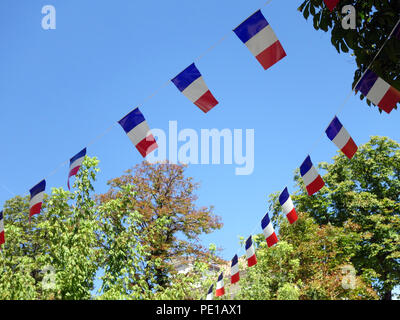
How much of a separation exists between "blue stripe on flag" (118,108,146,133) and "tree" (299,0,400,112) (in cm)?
335

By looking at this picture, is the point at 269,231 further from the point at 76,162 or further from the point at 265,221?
the point at 76,162

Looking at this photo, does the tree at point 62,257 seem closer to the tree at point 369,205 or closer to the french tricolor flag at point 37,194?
the french tricolor flag at point 37,194

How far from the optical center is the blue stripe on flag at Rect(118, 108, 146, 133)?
6.71 m

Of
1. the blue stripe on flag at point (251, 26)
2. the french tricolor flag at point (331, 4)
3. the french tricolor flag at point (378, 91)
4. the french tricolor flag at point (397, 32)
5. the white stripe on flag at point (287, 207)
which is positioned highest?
the blue stripe on flag at point (251, 26)

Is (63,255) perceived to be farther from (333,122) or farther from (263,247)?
(263,247)

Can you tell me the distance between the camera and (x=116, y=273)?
831cm

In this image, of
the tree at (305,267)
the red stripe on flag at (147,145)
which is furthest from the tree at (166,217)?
the red stripe on flag at (147,145)

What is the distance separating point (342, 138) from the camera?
7465 mm

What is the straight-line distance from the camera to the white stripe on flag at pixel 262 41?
226 inches

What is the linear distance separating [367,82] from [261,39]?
1837 mm

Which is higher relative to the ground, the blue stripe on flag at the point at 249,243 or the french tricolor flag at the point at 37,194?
the french tricolor flag at the point at 37,194

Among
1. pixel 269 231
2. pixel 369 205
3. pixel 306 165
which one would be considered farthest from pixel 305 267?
pixel 306 165

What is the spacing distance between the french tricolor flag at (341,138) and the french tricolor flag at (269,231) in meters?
3.96
